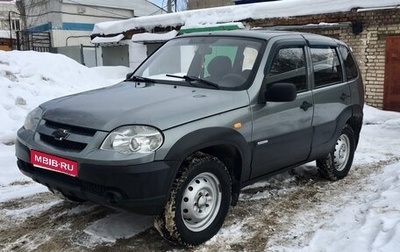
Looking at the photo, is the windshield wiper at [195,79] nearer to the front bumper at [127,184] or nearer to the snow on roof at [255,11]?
the front bumper at [127,184]

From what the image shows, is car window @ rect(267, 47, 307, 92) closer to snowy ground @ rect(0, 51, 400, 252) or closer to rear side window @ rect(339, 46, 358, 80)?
rear side window @ rect(339, 46, 358, 80)

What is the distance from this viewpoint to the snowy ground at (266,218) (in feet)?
11.7

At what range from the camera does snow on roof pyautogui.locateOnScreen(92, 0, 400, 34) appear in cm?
1168

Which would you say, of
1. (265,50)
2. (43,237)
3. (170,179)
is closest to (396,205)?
(265,50)

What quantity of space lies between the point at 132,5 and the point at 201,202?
1468 inches

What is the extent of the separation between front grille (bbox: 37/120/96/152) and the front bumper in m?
0.18

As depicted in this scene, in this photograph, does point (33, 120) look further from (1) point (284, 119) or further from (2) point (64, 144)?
(1) point (284, 119)

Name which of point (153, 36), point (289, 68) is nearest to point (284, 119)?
point (289, 68)

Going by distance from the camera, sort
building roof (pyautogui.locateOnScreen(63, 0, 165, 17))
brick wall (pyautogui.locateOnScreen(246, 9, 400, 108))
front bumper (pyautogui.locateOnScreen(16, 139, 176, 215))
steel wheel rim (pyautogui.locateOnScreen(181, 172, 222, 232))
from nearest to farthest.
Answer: front bumper (pyautogui.locateOnScreen(16, 139, 176, 215))
steel wheel rim (pyautogui.locateOnScreen(181, 172, 222, 232))
brick wall (pyautogui.locateOnScreen(246, 9, 400, 108))
building roof (pyautogui.locateOnScreen(63, 0, 165, 17))

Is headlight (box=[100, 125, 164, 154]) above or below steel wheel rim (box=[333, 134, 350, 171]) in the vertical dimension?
above

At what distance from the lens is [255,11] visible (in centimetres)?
1336

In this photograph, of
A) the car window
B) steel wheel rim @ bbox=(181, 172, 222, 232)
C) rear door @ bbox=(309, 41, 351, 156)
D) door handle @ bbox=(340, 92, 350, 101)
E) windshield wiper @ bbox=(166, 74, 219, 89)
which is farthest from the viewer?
door handle @ bbox=(340, 92, 350, 101)

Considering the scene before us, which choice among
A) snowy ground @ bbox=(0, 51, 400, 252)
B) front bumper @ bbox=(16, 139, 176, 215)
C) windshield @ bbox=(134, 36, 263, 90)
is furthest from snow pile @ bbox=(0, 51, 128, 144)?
front bumper @ bbox=(16, 139, 176, 215)

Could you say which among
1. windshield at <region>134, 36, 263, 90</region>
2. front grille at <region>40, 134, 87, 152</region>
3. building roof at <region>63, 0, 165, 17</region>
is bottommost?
front grille at <region>40, 134, 87, 152</region>
